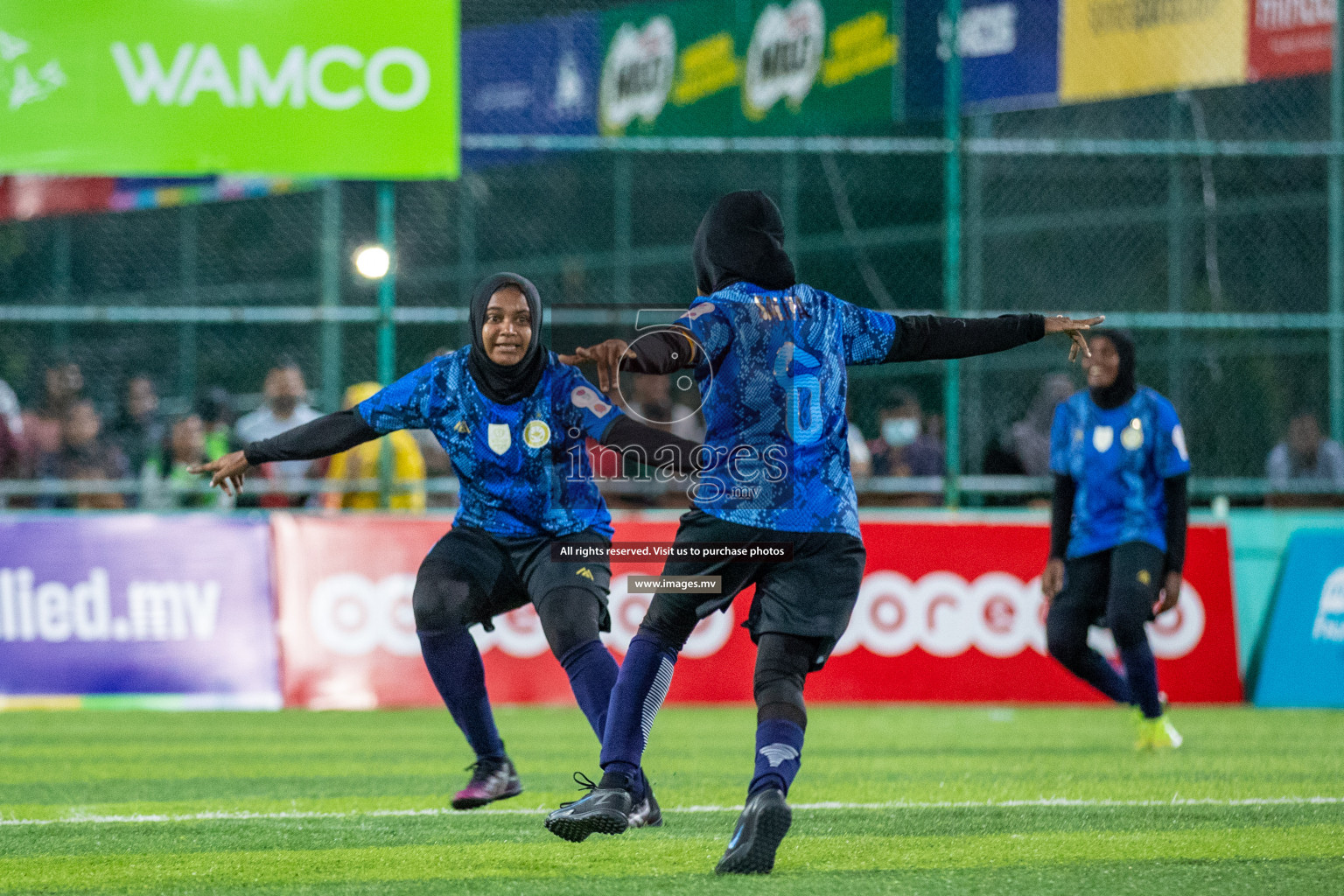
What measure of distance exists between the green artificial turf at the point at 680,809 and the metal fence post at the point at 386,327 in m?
1.84

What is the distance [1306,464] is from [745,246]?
347 inches

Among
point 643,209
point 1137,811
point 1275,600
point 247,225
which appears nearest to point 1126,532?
point 1137,811

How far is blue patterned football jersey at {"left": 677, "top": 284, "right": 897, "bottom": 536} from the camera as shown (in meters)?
4.82

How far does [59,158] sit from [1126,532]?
7.08 m

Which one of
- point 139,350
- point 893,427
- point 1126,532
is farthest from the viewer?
point 139,350

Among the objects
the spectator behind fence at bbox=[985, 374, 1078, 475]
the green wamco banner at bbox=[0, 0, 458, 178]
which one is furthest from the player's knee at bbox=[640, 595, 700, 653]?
the spectator behind fence at bbox=[985, 374, 1078, 475]

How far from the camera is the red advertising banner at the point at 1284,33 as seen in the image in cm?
1340

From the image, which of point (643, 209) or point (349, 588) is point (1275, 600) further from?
point (643, 209)

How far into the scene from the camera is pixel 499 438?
5.96 metres

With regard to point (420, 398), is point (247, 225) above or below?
above

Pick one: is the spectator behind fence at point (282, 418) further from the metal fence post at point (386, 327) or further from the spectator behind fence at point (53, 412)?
the spectator behind fence at point (53, 412)

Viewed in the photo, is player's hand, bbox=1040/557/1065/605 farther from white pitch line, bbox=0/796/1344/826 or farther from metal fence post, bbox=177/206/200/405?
metal fence post, bbox=177/206/200/405

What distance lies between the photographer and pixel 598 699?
582 centimetres

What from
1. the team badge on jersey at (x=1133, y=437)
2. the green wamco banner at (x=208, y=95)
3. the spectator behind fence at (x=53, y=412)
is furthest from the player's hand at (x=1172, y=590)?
the spectator behind fence at (x=53, y=412)
